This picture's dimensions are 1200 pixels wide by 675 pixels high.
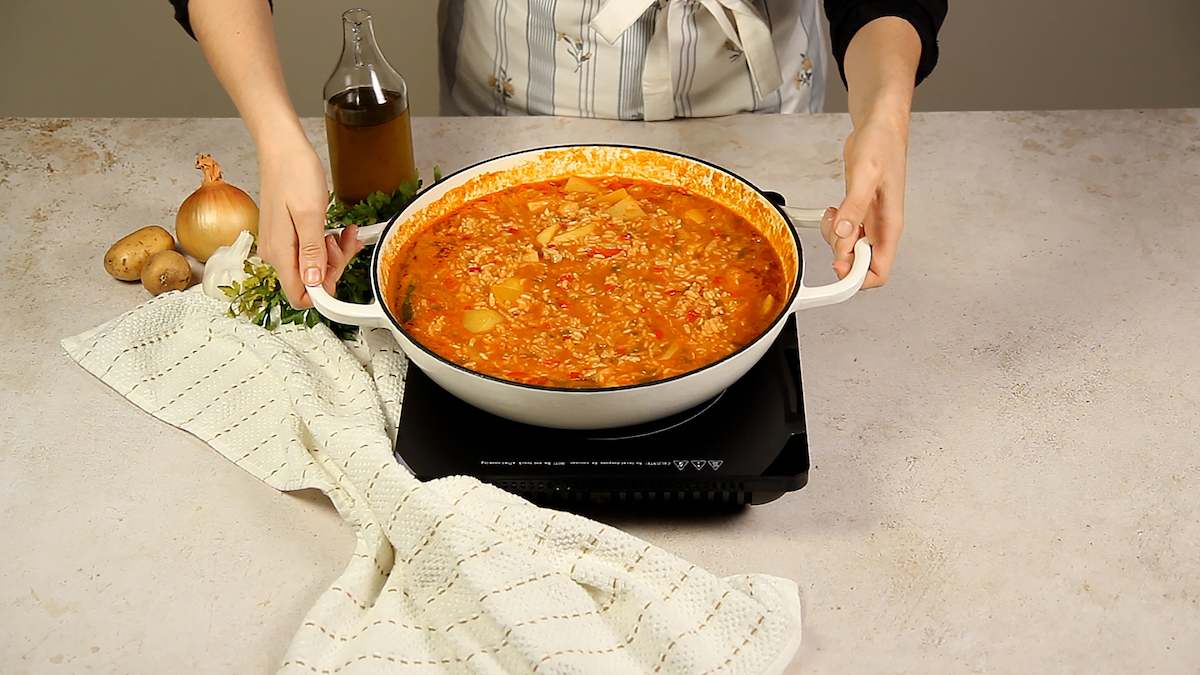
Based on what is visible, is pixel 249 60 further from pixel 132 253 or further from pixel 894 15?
pixel 894 15

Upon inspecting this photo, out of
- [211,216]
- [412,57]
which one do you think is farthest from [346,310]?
[412,57]

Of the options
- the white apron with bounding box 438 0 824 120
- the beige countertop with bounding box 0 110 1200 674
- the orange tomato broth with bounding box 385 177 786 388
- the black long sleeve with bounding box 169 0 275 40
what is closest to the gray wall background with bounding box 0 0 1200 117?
the white apron with bounding box 438 0 824 120

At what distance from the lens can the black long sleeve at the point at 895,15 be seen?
168 cm

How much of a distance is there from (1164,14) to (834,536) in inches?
123

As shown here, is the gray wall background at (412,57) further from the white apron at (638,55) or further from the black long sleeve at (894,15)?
the black long sleeve at (894,15)

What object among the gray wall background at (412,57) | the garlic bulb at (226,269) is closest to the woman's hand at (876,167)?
the garlic bulb at (226,269)

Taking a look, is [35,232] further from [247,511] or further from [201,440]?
[247,511]

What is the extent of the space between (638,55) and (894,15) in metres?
0.47

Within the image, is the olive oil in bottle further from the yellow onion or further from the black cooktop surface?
the black cooktop surface

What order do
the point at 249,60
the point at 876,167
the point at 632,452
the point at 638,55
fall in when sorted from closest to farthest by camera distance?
the point at 632,452
the point at 876,167
the point at 249,60
the point at 638,55

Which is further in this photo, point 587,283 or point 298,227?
point 587,283

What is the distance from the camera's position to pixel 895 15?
1.68m

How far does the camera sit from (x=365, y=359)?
5.08ft

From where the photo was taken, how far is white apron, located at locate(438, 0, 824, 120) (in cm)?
196
